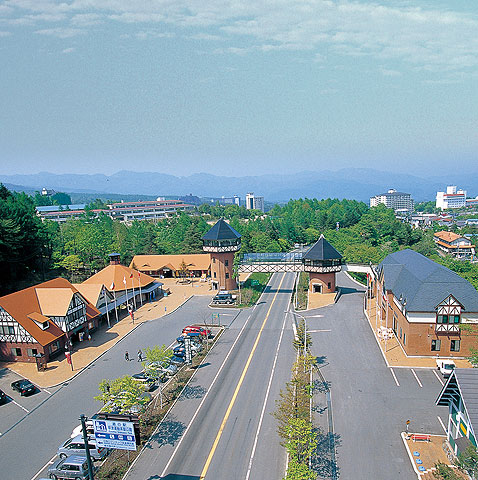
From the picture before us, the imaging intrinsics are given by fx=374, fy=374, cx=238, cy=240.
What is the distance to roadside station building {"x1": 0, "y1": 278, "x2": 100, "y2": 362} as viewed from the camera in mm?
35469

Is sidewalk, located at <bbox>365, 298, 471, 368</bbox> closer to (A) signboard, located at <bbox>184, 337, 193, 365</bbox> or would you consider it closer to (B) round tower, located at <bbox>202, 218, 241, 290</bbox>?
(A) signboard, located at <bbox>184, 337, 193, 365</bbox>

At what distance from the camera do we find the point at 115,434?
61.3 feet

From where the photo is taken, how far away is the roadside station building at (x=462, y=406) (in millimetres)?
18953

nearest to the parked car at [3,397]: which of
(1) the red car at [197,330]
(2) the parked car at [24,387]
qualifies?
(2) the parked car at [24,387]

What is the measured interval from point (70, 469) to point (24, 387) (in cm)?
1192

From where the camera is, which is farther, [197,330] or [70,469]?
[197,330]

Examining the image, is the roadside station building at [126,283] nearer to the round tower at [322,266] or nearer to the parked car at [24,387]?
the parked car at [24,387]

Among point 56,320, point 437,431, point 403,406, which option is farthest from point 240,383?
point 56,320

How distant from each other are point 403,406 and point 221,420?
517 inches

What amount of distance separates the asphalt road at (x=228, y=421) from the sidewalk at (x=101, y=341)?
11.9 meters

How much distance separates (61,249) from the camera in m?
71.7

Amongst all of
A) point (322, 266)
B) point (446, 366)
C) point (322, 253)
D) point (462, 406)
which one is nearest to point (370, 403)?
point (462, 406)

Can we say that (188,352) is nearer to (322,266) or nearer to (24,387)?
(24,387)

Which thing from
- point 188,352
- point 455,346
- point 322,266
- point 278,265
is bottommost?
point 188,352
